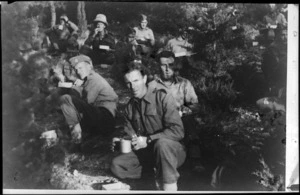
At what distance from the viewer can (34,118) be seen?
4039 mm

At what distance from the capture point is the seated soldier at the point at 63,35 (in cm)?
402

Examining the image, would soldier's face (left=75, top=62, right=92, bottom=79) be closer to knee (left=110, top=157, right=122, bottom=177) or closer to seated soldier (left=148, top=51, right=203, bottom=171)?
seated soldier (left=148, top=51, right=203, bottom=171)

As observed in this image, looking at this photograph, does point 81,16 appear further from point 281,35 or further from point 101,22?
point 281,35

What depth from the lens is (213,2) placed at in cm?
405

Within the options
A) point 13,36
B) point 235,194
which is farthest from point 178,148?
point 13,36

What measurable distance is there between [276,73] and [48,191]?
8.27 ft

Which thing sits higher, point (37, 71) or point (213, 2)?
point (213, 2)

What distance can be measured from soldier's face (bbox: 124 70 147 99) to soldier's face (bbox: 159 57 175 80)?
0.19 metres

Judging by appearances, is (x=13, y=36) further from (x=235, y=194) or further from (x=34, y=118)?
(x=235, y=194)

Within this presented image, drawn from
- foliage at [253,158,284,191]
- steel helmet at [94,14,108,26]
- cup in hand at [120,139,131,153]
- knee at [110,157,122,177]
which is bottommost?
foliage at [253,158,284,191]

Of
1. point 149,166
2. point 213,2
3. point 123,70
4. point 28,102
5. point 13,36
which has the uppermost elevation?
point 213,2

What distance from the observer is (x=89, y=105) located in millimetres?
4023

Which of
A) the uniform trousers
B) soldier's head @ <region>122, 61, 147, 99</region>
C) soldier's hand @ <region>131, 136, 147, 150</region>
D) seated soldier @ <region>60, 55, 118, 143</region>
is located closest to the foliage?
the uniform trousers

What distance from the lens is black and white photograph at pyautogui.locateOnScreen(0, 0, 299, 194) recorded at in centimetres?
400
